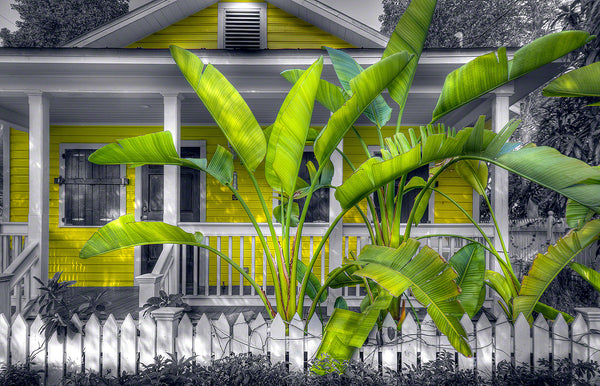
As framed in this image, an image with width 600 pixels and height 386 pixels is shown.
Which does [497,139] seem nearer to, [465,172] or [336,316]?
[465,172]

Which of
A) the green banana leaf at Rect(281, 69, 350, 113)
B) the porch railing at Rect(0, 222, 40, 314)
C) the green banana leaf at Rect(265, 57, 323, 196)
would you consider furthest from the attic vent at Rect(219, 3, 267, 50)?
the green banana leaf at Rect(265, 57, 323, 196)

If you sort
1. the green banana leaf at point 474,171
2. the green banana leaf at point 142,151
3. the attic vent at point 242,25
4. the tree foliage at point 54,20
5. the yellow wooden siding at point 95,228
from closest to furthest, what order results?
the green banana leaf at point 142,151 → the green banana leaf at point 474,171 → the attic vent at point 242,25 → the yellow wooden siding at point 95,228 → the tree foliage at point 54,20

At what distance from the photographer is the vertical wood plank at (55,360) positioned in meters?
2.68

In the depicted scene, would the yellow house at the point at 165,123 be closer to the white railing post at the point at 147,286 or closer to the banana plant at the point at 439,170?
the white railing post at the point at 147,286

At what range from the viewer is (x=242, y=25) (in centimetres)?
643

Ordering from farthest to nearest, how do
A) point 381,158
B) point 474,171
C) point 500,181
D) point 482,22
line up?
1. point 482,22
2. point 500,181
3. point 474,171
4. point 381,158

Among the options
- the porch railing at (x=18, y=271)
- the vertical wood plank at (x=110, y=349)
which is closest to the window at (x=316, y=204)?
the porch railing at (x=18, y=271)

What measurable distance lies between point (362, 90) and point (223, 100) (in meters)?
1.02

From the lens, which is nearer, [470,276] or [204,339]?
[204,339]

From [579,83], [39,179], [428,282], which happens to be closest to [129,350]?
[428,282]

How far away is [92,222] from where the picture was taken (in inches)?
261

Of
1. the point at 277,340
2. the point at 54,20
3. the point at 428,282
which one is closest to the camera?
the point at 428,282

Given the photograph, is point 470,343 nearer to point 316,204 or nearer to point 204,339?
point 204,339

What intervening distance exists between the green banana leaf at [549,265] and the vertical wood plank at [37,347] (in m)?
3.30
